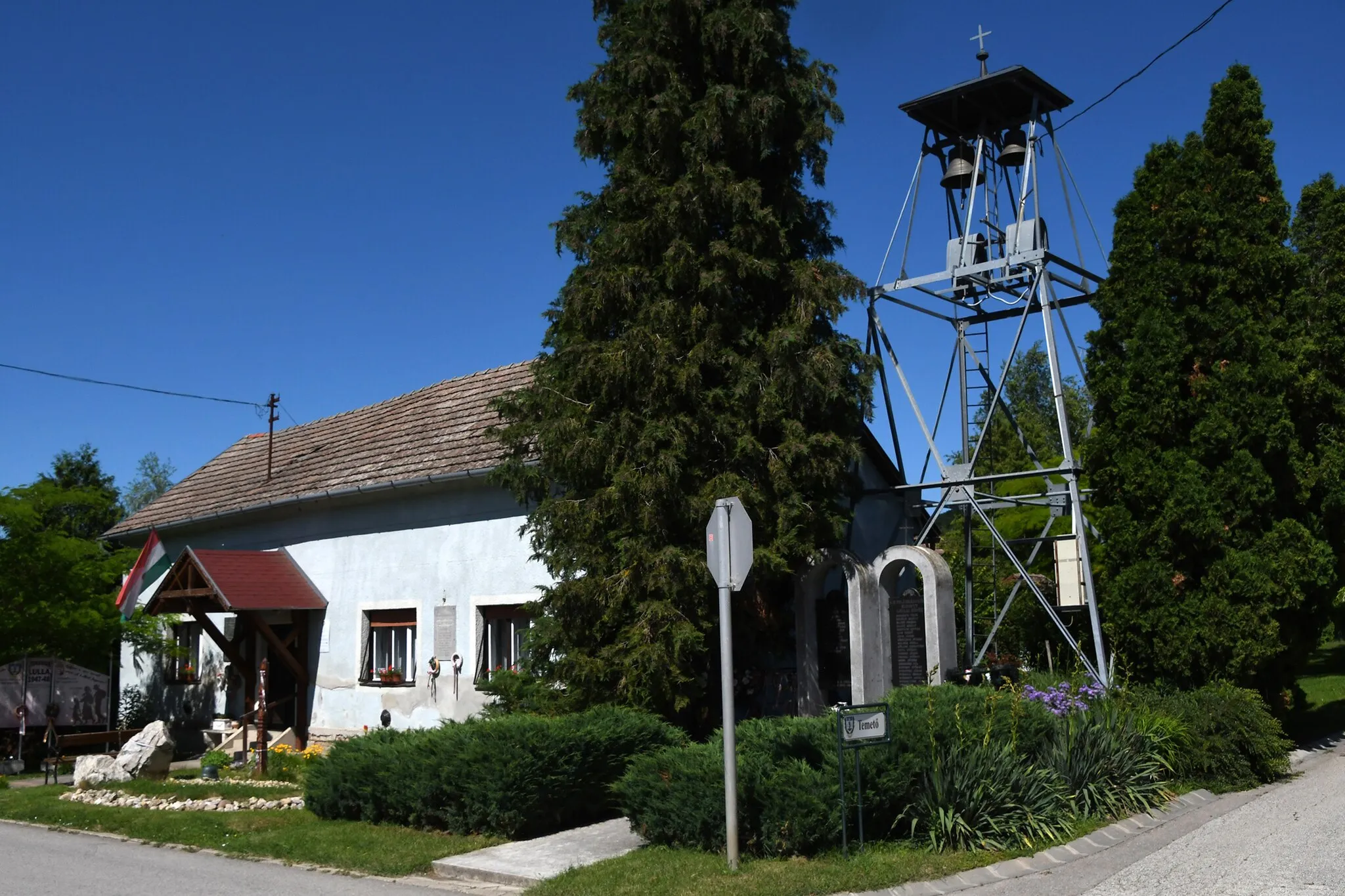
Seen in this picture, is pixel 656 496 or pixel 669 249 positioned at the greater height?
pixel 669 249

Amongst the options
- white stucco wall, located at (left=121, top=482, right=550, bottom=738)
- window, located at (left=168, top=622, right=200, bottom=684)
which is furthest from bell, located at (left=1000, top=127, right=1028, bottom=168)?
window, located at (left=168, top=622, right=200, bottom=684)

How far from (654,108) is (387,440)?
935 cm

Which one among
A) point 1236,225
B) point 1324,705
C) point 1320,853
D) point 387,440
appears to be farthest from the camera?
point 387,440

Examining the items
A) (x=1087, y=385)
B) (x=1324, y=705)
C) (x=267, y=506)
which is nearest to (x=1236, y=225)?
(x=1087, y=385)

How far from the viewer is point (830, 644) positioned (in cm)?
1406

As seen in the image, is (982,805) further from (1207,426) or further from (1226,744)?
(1207,426)

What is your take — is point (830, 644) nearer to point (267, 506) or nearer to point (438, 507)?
point (438, 507)

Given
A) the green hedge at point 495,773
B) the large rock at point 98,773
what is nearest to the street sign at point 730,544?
the green hedge at point 495,773

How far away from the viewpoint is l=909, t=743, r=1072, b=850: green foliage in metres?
9.12

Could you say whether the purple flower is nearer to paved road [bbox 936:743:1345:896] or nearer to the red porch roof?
paved road [bbox 936:743:1345:896]

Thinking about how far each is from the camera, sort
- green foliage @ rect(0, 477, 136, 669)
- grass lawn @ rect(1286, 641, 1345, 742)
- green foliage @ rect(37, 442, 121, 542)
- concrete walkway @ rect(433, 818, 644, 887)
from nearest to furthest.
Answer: concrete walkway @ rect(433, 818, 644, 887) < grass lawn @ rect(1286, 641, 1345, 742) < green foliage @ rect(0, 477, 136, 669) < green foliage @ rect(37, 442, 121, 542)

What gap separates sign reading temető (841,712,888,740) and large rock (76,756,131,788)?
11012 mm

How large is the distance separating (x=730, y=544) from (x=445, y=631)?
949 cm

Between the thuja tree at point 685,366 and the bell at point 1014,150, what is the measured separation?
10.9ft
